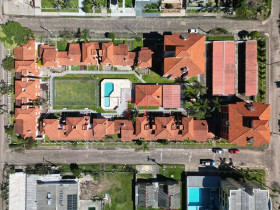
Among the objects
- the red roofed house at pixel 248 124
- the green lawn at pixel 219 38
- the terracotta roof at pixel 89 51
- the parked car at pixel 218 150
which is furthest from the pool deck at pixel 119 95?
the parked car at pixel 218 150

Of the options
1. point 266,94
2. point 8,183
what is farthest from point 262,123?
point 8,183

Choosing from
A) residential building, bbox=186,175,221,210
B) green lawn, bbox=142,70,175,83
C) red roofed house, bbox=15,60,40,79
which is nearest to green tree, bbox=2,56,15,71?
red roofed house, bbox=15,60,40,79

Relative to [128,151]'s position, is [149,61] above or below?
above

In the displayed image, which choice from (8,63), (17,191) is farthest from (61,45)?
(17,191)

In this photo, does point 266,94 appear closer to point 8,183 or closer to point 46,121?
point 46,121

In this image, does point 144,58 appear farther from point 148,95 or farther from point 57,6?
point 57,6

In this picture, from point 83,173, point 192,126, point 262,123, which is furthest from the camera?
point 83,173
